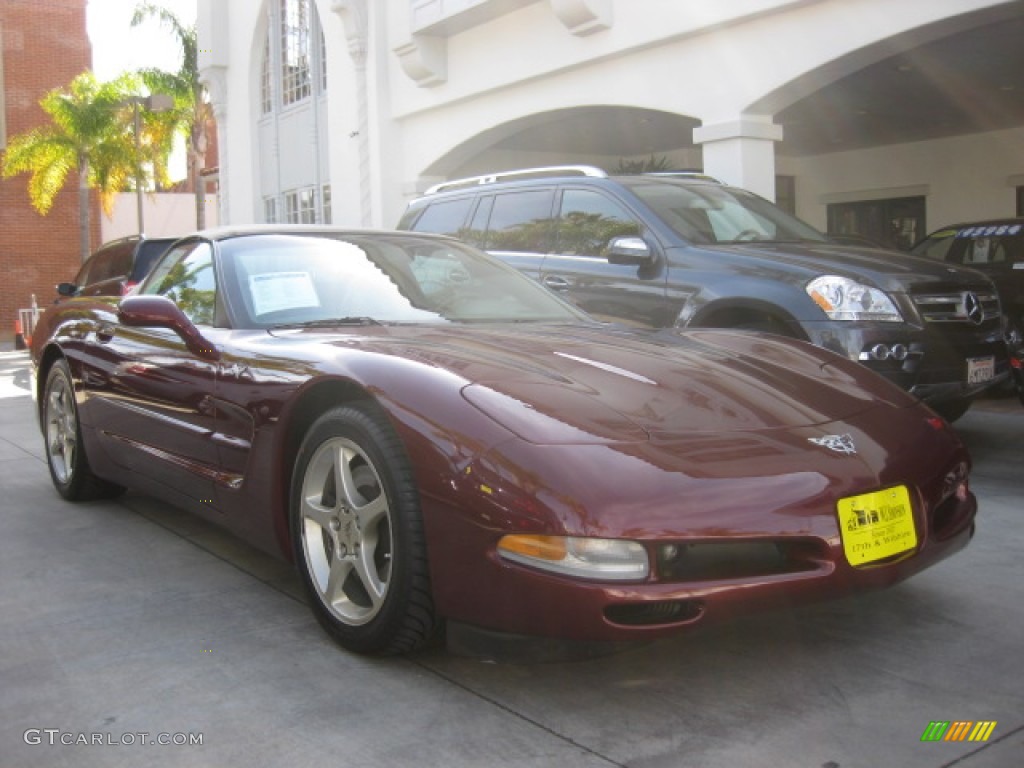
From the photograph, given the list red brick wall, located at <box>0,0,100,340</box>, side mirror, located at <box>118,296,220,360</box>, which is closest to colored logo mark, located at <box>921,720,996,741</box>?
side mirror, located at <box>118,296,220,360</box>

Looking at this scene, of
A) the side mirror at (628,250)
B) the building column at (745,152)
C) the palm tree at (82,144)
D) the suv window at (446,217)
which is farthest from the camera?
the palm tree at (82,144)

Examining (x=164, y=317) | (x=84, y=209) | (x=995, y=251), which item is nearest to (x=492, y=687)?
(x=164, y=317)

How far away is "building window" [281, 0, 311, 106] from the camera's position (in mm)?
20062

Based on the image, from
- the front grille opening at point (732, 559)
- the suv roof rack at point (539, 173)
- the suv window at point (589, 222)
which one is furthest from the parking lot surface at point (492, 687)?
the suv roof rack at point (539, 173)

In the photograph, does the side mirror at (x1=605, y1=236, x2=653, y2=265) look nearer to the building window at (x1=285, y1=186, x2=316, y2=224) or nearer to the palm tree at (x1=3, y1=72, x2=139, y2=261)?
the building window at (x1=285, y1=186, x2=316, y2=224)

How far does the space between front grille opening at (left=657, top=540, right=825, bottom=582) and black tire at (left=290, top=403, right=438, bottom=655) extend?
2.19 ft

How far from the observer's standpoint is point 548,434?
2.85m

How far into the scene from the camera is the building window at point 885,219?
19.0 metres

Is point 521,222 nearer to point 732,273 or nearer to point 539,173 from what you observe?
point 539,173

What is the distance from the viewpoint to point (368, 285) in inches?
167

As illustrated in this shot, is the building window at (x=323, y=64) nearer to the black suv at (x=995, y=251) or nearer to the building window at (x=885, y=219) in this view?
the building window at (x=885, y=219)

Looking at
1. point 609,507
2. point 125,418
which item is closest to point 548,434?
point 609,507

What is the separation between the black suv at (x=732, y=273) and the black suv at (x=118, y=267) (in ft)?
14.4

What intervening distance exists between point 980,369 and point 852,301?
98cm
